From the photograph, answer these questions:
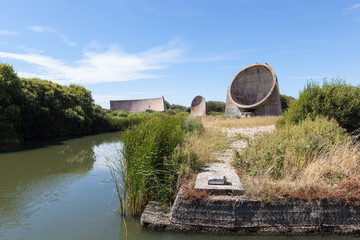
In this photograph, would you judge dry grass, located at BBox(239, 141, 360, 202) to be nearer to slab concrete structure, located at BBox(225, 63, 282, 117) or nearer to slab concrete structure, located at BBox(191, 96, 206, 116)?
slab concrete structure, located at BBox(225, 63, 282, 117)

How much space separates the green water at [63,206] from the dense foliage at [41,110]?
654 centimetres

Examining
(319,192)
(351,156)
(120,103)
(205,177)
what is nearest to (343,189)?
(319,192)

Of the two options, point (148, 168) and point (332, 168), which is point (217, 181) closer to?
point (148, 168)

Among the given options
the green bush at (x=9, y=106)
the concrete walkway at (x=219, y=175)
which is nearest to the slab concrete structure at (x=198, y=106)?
the green bush at (x=9, y=106)

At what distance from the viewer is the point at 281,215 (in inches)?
133

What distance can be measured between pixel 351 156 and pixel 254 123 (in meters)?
9.61

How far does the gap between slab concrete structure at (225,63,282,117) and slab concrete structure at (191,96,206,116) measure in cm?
658

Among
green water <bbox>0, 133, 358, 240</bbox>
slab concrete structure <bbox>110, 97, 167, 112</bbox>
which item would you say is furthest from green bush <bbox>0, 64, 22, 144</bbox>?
slab concrete structure <bbox>110, 97, 167, 112</bbox>

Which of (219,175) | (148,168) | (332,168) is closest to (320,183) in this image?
(332,168)

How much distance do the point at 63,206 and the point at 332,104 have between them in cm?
809

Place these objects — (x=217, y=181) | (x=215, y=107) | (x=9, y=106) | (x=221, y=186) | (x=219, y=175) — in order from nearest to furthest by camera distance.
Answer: (x=221, y=186) < (x=217, y=181) < (x=219, y=175) < (x=9, y=106) < (x=215, y=107)

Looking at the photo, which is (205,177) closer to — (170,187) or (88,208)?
(170,187)

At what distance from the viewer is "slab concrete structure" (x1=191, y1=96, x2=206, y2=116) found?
2848cm

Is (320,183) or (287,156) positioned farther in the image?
(287,156)
